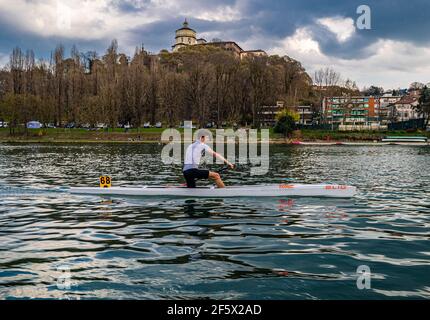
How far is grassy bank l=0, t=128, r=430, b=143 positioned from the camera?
96.2m

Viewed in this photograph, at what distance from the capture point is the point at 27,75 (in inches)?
4783

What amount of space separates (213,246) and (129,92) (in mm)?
99643

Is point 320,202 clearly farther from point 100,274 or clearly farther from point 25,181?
point 25,181

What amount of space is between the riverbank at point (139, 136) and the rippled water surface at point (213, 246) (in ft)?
248

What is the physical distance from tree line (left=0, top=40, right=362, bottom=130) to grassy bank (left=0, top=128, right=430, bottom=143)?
3.56 m

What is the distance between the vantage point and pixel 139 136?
320 ft

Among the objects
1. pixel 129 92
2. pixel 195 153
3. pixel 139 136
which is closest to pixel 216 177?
pixel 195 153

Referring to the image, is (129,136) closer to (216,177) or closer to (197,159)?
(216,177)

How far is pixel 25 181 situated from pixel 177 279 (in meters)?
21.3

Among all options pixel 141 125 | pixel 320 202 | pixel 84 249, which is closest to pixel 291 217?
pixel 320 202
